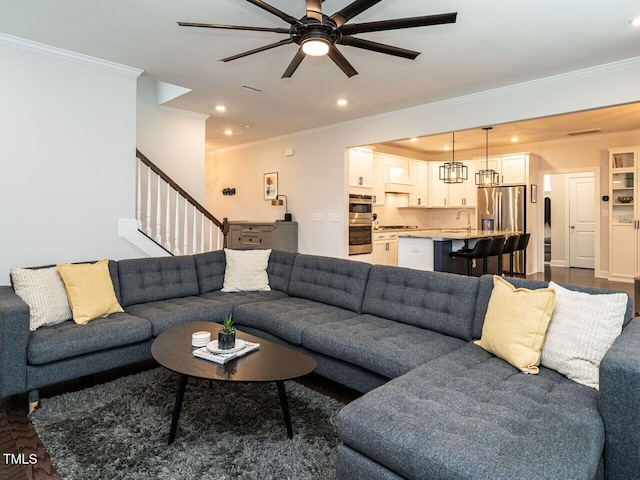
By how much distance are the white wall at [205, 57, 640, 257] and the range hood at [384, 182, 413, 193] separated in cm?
182

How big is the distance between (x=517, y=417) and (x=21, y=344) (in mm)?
2759

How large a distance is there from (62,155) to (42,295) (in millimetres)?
1683

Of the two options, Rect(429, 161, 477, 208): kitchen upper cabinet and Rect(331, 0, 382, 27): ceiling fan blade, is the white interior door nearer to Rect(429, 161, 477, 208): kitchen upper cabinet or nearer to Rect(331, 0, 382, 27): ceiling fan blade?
Rect(429, 161, 477, 208): kitchen upper cabinet

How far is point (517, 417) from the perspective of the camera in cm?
153

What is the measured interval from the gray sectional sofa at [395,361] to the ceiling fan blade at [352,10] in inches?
71.0

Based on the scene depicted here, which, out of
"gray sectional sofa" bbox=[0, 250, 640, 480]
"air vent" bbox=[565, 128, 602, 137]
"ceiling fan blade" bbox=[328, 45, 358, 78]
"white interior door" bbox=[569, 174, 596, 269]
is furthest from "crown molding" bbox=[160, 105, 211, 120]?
"white interior door" bbox=[569, 174, 596, 269]

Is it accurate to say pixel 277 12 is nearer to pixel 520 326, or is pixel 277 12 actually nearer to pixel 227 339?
pixel 227 339

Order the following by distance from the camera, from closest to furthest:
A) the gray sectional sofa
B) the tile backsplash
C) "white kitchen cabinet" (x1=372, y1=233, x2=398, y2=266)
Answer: the gray sectional sofa
"white kitchen cabinet" (x1=372, y1=233, x2=398, y2=266)
the tile backsplash

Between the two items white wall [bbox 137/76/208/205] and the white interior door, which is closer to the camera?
white wall [bbox 137/76/208/205]

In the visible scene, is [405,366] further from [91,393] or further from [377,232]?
[377,232]

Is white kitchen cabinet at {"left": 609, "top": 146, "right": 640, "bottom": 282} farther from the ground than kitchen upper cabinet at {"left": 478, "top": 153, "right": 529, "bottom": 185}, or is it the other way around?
kitchen upper cabinet at {"left": 478, "top": 153, "right": 529, "bottom": 185}

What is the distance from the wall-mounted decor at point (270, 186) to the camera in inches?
295

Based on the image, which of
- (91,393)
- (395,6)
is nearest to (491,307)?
(395,6)

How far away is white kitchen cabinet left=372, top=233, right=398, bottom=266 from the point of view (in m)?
7.21
